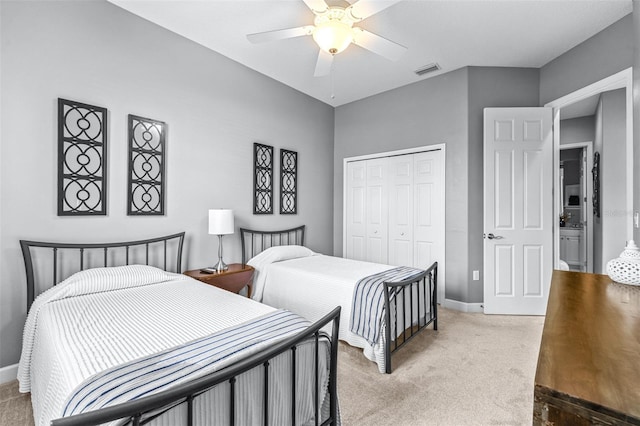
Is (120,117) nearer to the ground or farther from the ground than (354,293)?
farther from the ground

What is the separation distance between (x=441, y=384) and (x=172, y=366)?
184 centimetres

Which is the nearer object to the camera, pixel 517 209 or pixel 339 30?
pixel 339 30

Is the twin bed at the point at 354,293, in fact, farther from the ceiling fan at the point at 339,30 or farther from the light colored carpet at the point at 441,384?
the ceiling fan at the point at 339,30

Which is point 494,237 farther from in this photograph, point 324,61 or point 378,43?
point 324,61

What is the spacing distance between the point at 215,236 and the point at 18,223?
159 centimetres

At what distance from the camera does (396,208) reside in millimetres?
4371

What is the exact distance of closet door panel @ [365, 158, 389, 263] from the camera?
450 centimetres

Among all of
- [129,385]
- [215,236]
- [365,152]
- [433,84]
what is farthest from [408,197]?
[129,385]

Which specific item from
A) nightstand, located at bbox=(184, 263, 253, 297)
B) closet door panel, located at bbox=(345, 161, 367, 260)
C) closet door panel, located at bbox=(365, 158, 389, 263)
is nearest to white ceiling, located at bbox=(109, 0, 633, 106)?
closet door panel, located at bbox=(365, 158, 389, 263)

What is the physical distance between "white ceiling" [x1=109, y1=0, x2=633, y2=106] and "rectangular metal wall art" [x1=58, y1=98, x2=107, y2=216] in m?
1.08

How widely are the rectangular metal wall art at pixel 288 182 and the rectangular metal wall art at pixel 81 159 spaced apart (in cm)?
210

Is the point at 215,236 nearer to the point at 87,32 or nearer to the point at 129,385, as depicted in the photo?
the point at 87,32

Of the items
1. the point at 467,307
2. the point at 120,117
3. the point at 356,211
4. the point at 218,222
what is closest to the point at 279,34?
the point at 120,117

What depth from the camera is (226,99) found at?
3.53 m
